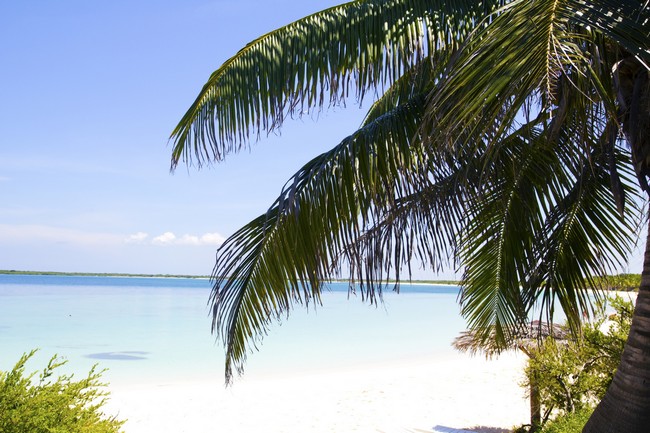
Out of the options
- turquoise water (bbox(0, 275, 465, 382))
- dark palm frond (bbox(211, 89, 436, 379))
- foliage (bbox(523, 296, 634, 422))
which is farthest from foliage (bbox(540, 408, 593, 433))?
turquoise water (bbox(0, 275, 465, 382))

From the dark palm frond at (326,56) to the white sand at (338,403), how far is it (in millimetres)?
5868

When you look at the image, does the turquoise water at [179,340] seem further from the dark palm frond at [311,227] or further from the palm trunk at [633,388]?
the palm trunk at [633,388]

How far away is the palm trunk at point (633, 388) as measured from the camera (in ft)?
10.2

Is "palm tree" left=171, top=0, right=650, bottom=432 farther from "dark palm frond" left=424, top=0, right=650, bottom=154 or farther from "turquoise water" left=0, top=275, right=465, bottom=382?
"turquoise water" left=0, top=275, right=465, bottom=382

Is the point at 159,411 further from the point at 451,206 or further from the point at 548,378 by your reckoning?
the point at 451,206

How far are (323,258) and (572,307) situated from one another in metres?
1.89

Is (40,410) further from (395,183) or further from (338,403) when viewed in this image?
(338,403)

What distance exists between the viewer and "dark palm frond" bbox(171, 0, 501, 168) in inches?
147

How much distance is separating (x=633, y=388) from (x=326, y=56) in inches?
92.4

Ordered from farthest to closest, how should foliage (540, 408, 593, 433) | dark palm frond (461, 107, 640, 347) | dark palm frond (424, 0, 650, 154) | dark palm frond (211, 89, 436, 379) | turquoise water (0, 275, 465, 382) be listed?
turquoise water (0, 275, 465, 382), foliage (540, 408, 593, 433), dark palm frond (461, 107, 640, 347), dark palm frond (211, 89, 436, 379), dark palm frond (424, 0, 650, 154)

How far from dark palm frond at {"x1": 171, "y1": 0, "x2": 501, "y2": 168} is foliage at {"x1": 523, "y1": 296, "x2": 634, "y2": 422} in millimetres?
3341

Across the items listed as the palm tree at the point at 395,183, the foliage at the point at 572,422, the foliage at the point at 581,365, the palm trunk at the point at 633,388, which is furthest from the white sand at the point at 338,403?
the palm trunk at the point at 633,388

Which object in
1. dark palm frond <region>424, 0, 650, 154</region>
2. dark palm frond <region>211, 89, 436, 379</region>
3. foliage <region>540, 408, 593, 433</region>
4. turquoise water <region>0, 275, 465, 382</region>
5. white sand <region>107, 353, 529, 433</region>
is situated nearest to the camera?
dark palm frond <region>424, 0, 650, 154</region>

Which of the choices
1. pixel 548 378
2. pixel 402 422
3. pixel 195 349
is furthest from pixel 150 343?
pixel 548 378
